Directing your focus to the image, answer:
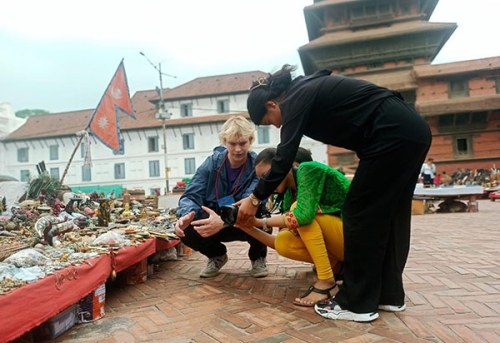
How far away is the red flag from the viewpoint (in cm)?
1159

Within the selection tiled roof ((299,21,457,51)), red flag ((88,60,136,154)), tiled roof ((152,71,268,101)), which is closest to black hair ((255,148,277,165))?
red flag ((88,60,136,154))

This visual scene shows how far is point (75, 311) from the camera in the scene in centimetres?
205

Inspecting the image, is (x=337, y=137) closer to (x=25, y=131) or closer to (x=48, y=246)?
(x=48, y=246)

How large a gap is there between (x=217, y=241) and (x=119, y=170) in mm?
33818

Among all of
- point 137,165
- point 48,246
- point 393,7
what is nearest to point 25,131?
point 137,165

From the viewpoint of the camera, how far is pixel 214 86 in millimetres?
34281

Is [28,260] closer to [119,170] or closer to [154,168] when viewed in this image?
[154,168]

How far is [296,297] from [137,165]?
109ft

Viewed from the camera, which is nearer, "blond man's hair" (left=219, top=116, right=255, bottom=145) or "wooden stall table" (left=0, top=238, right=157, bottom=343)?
"wooden stall table" (left=0, top=238, right=157, bottom=343)

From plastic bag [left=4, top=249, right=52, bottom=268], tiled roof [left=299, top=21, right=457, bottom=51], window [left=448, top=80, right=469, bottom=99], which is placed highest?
tiled roof [left=299, top=21, right=457, bottom=51]

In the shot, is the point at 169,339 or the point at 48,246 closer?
the point at 169,339

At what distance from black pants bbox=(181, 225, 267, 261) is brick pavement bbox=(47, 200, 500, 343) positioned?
22 centimetres

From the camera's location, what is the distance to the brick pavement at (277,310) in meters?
1.81

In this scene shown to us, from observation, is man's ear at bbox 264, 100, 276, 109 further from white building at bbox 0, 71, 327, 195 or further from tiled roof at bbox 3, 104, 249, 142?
tiled roof at bbox 3, 104, 249, 142
